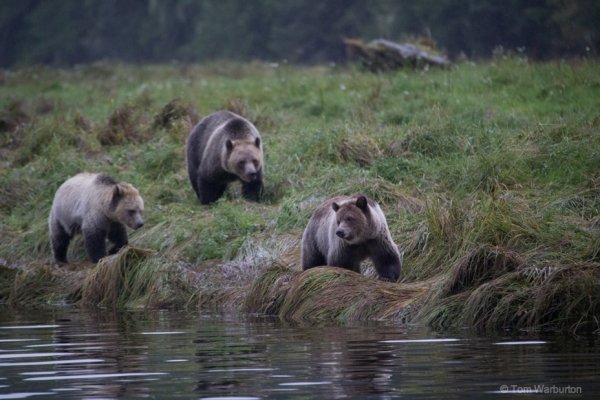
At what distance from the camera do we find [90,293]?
40.2 feet

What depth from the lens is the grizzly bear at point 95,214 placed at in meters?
13.5

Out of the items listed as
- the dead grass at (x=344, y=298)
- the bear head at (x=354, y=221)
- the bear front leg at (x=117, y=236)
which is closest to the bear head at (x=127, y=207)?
the bear front leg at (x=117, y=236)

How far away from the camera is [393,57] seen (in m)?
22.3

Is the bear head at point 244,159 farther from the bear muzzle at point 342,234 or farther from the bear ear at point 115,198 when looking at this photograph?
the bear muzzle at point 342,234

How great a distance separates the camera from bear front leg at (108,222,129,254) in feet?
45.1

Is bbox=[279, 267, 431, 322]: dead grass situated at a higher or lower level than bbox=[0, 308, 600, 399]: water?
higher

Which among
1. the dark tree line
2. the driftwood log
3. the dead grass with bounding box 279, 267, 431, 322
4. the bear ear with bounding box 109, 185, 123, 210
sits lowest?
the dead grass with bounding box 279, 267, 431, 322

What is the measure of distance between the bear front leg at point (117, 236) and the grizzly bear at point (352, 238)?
345cm

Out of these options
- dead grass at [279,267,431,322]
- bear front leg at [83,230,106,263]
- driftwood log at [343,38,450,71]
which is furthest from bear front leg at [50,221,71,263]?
driftwood log at [343,38,450,71]

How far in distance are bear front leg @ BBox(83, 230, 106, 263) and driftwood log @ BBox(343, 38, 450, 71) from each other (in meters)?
9.27

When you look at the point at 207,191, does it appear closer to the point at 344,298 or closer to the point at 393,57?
the point at 344,298

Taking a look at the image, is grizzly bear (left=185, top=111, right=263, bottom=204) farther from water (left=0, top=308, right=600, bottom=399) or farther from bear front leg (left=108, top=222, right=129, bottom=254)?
water (left=0, top=308, right=600, bottom=399)

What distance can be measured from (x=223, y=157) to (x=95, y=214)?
73.3 inches

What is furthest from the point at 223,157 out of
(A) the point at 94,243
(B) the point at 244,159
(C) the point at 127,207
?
(A) the point at 94,243
